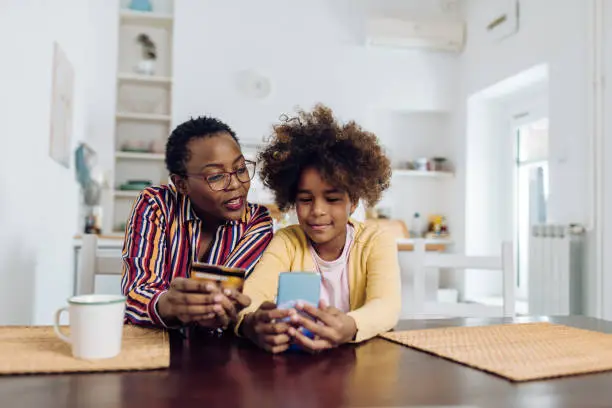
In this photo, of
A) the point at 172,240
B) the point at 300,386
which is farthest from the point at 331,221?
the point at 300,386

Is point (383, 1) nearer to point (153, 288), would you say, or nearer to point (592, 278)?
point (592, 278)

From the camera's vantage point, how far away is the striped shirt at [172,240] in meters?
1.11

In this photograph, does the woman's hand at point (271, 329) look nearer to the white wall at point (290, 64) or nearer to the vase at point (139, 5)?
the white wall at point (290, 64)

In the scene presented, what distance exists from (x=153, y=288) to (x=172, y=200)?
0.24 meters

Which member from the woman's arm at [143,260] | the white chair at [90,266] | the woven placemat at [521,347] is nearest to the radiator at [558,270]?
the woven placemat at [521,347]

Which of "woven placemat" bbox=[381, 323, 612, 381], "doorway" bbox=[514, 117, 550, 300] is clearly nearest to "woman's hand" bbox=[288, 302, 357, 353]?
"woven placemat" bbox=[381, 323, 612, 381]

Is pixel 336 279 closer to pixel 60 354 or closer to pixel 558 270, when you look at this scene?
pixel 60 354

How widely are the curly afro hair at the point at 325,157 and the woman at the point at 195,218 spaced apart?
0.08 m

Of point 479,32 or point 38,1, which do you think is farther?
point 479,32

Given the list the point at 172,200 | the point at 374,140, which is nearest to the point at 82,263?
the point at 172,200

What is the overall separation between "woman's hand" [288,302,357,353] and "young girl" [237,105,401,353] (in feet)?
0.24

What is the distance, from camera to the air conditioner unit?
4598 millimetres

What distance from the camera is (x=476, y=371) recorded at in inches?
27.8

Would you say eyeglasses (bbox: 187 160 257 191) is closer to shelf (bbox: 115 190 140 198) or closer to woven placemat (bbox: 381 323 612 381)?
woven placemat (bbox: 381 323 612 381)
